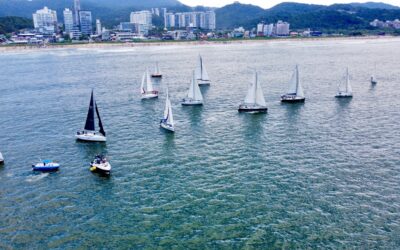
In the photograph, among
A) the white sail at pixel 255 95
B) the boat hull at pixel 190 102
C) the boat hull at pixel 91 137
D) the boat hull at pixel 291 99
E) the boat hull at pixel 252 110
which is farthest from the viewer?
the boat hull at pixel 291 99

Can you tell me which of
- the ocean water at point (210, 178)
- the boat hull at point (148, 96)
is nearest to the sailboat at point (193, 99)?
the ocean water at point (210, 178)

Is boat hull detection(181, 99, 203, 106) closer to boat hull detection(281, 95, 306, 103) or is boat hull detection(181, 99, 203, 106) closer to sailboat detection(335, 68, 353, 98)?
boat hull detection(281, 95, 306, 103)

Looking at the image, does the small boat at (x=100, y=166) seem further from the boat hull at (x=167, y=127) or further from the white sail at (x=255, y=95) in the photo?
the white sail at (x=255, y=95)

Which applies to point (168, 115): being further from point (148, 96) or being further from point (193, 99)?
point (148, 96)

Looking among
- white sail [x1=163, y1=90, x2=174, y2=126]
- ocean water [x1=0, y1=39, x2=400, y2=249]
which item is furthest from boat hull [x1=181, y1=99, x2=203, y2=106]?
white sail [x1=163, y1=90, x2=174, y2=126]

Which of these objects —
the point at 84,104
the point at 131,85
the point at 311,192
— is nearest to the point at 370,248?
the point at 311,192

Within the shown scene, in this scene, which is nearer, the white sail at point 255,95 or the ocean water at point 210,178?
the ocean water at point 210,178
